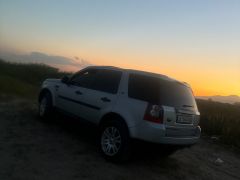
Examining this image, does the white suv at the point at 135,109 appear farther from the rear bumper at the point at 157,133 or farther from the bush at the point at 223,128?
the bush at the point at 223,128

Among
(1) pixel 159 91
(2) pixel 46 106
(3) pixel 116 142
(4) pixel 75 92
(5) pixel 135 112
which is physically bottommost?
(3) pixel 116 142

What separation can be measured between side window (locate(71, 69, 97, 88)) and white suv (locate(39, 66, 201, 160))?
0.04 metres

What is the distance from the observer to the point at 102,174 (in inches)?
232

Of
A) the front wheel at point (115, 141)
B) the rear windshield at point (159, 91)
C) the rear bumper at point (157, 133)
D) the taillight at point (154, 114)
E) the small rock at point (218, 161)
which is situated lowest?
the small rock at point (218, 161)

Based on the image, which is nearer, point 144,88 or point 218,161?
point 144,88

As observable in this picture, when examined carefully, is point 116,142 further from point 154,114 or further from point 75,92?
point 75,92

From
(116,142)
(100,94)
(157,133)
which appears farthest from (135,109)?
(100,94)

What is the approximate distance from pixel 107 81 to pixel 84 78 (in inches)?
39.5

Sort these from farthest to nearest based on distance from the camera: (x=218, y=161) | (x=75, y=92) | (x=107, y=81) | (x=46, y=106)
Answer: (x=46, y=106), (x=218, y=161), (x=75, y=92), (x=107, y=81)

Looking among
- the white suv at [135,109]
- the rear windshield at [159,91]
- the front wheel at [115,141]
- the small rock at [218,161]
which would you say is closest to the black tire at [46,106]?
the white suv at [135,109]

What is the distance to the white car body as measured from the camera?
6.14 meters

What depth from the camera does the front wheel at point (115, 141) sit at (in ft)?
20.9

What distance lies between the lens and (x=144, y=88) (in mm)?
6570

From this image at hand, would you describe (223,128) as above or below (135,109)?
below
